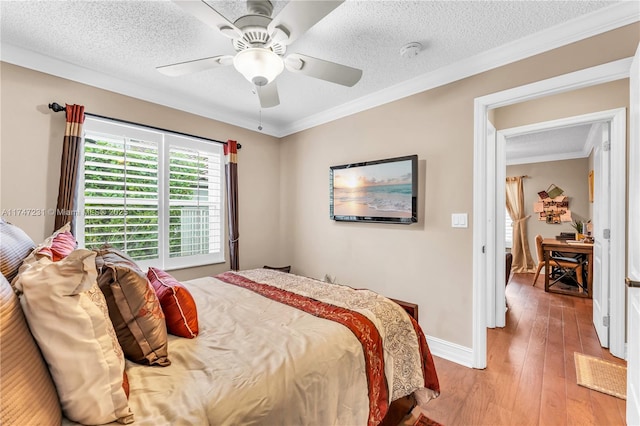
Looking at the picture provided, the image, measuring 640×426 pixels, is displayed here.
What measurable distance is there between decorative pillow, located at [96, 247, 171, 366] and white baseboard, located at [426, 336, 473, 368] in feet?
7.72

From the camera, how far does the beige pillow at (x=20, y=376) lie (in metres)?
0.60

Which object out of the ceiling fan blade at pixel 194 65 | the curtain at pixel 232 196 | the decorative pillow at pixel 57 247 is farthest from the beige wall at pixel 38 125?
the ceiling fan blade at pixel 194 65

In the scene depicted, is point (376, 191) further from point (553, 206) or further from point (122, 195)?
point (553, 206)

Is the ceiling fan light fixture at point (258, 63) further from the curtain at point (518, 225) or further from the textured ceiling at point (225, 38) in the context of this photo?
the curtain at point (518, 225)

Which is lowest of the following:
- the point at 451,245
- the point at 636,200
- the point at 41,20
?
the point at 451,245

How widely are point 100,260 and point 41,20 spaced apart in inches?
74.4

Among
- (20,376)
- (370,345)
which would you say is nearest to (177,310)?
(20,376)

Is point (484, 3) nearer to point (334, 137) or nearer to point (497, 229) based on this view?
point (334, 137)

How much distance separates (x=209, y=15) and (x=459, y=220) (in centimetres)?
234

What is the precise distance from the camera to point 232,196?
3.49 m

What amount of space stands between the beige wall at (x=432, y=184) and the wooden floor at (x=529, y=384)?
0.36m

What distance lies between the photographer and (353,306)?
5.57 ft

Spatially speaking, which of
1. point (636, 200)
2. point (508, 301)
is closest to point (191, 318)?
point (636, 200)

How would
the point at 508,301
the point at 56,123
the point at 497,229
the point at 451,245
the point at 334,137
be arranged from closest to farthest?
1. the point at 56,123
2. the point at 451,245
3. the point at 497,229
4. the point at 334,137
5. the point at 508,301
